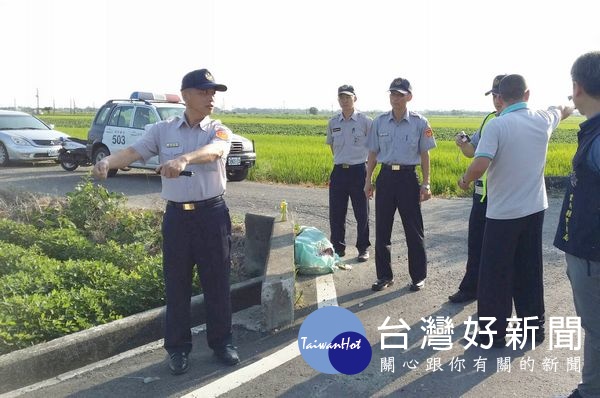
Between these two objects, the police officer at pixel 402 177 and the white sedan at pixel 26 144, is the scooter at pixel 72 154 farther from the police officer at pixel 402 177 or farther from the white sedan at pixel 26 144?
the police officer at pixel 402 177

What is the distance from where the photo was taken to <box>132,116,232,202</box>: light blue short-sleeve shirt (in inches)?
141

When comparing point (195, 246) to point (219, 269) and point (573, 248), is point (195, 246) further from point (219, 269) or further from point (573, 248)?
point (573, 248)

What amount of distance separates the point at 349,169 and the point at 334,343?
9.53ft

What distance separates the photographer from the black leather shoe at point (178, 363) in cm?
363

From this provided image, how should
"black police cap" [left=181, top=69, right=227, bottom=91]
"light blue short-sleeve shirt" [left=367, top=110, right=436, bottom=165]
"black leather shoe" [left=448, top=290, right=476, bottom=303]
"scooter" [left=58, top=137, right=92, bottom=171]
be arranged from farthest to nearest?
"scooter" [left=58, top=137, right=92, bottom=171] < "light blue short-sleeve shirt" [left=367, top=110, right=436, bottom=165] < "black leather shoe" [left=448, top=290, right=476, bottom=303] < "black police cap" [left=181, top=69, right=227, bottom=91]

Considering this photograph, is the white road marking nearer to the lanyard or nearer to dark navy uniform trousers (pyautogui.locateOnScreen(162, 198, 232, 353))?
dark navy uniform trousers (pyautogui.locateOnScreen(162, 198, 232, 353))

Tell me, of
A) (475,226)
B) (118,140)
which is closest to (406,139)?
(475,226)

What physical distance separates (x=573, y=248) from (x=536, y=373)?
1137 millimetres

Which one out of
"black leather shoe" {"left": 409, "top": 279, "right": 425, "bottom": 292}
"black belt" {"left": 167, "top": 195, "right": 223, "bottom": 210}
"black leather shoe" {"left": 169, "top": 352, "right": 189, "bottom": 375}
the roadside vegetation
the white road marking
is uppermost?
"black belt" {"left": 167, "top": 195, "right": 223, "bottom": 210}

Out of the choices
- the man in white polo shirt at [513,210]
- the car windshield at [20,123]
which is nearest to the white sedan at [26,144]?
the car windshield at [20,123]

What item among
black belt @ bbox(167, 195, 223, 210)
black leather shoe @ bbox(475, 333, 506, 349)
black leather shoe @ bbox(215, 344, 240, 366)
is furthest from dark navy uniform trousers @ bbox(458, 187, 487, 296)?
black belt @ bbox(167, 195, 223, 210)

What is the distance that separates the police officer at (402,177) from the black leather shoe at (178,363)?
2231 mm

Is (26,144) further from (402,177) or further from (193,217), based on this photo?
(193,217)

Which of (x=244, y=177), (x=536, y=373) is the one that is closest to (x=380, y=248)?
(x=536, y=373)
